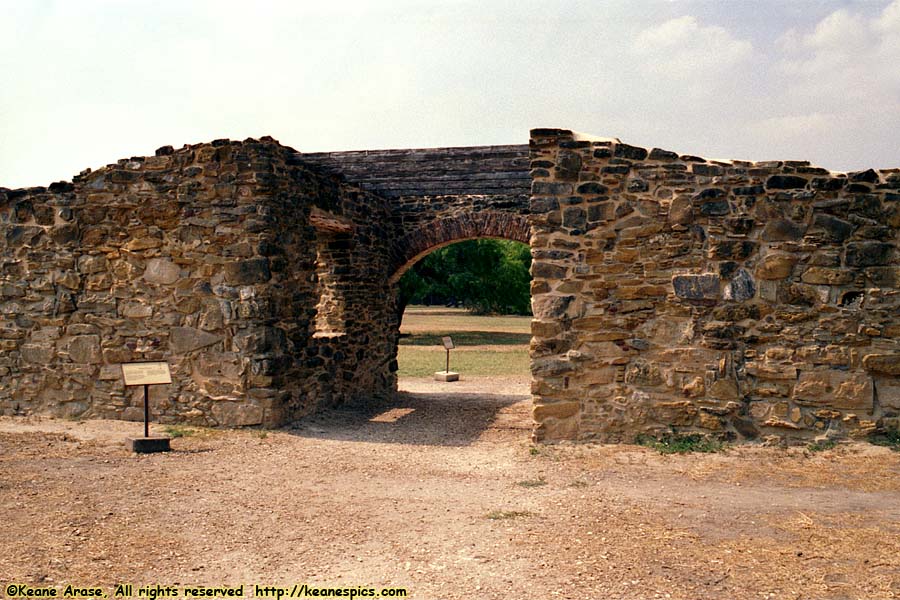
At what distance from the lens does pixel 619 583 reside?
356 centimetres

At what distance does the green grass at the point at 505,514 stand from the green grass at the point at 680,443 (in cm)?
208

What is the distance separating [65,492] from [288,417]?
2.99 m

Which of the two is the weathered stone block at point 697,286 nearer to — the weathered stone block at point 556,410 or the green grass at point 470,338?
the weathered stone block at point 556,410

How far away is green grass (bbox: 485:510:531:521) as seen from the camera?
468 centimetres

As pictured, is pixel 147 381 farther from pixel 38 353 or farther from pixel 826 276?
pixel 826 276

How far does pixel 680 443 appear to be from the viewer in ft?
21.3

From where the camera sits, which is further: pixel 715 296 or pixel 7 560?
pixel 715 296

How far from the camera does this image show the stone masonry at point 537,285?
20.9 feet

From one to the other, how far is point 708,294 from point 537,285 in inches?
60.7

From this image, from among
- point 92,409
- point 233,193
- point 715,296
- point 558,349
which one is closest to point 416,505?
point 558,349

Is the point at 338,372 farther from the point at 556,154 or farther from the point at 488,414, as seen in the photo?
the point at 556,154

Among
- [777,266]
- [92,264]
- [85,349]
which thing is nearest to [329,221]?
[92,264]

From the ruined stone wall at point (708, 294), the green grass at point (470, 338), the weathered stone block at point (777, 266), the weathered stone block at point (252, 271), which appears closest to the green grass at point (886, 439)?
the ruined stone wall at point (708, 294)

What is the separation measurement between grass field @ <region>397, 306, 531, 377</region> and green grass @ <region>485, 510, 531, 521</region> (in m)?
10.1
